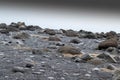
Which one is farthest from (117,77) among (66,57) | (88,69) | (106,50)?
(106,50)

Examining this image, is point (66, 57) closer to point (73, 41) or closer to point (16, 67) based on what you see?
point (16, 67)

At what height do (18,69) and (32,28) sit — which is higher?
(18,69)

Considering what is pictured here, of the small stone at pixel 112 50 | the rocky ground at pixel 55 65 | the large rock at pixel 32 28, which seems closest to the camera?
the rocky ground at pixel 55 65

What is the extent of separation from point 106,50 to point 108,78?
122 inches

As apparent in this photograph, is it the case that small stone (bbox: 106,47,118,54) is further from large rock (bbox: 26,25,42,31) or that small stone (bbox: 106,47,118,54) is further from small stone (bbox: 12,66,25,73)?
large rock (bbox: 26,25,42,31)

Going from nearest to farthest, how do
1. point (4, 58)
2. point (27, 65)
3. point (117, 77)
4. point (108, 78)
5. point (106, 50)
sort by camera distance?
1. point (117, 77)
2. point (108, 78)
3. point (27, 65)
4. point (4, 58)
5. point (106, 50)

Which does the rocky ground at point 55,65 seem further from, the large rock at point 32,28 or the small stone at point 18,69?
the large rock at point 32,28

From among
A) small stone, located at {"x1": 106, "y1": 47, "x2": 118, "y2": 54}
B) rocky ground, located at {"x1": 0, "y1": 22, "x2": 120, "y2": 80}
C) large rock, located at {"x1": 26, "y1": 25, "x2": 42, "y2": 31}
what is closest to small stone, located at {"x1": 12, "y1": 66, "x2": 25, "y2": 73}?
rocky ground, located at {"x1": 0, "y1": 22, "x2": 120, "y2": 80}

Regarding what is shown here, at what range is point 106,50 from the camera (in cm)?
830

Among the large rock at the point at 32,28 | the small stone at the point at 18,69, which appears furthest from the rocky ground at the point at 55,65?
the large rock at the point at 32,28

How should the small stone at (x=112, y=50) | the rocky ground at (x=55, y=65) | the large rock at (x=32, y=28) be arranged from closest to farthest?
the rocky ground at (x=55, y=65) < the small stone at (x=112, y=50) < the large rock at (x=32, y=28)

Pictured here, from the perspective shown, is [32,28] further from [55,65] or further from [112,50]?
[55,65]

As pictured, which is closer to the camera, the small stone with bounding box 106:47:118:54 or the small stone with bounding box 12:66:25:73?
the small stone with bounding box 12:66:25:73

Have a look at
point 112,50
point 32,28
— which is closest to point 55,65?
point 112,50
